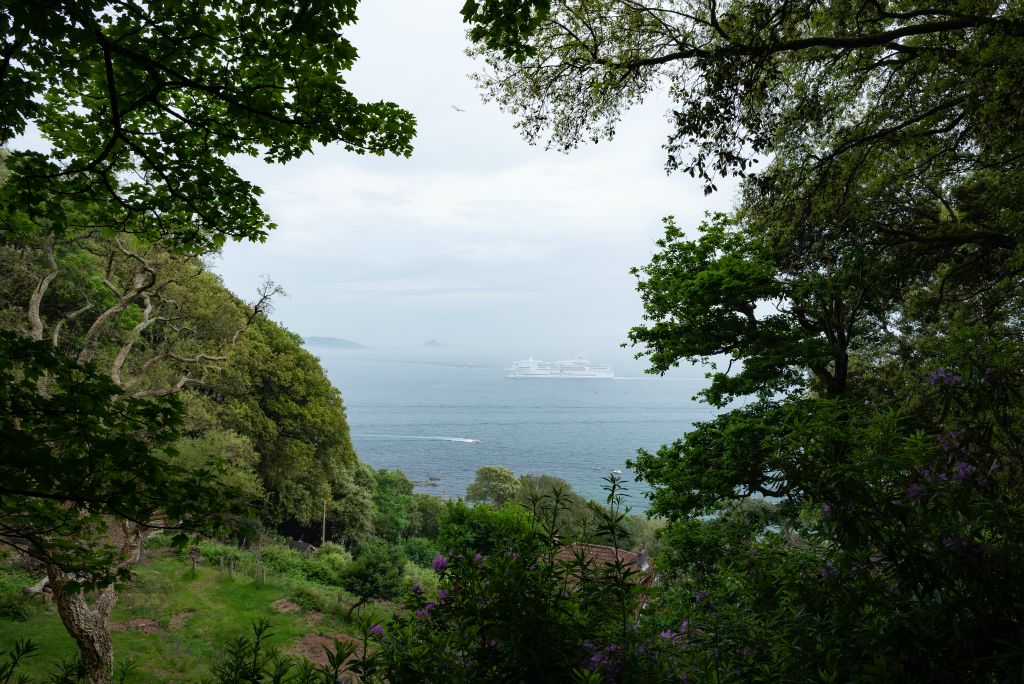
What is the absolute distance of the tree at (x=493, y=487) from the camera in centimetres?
3756

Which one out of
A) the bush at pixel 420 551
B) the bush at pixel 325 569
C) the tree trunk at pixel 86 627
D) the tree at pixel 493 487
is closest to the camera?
the tree trunk at pixel 86 627

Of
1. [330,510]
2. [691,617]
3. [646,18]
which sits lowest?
[330,510]

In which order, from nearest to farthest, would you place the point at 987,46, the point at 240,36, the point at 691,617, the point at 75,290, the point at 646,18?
1. the point at 691,617
2. the point at 240,36
3. the point at 987,46
4. the point at 646,18
5. the point at 75,290

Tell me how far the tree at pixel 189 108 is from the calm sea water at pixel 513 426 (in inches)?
1357

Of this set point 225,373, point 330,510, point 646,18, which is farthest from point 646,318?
point 330,510

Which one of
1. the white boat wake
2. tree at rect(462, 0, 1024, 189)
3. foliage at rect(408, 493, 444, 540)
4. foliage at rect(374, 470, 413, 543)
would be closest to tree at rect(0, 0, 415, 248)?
tree at rect(462, 0, 1024, 189)

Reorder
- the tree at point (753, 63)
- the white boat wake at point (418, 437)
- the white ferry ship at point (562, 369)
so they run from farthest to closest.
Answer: the white ferry ship at point (562, 369)
the white boat wake at point (418, 437)
the tree at point (753, 63)

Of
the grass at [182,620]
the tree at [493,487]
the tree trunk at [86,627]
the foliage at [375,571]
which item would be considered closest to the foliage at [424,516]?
the tree at [493,487]

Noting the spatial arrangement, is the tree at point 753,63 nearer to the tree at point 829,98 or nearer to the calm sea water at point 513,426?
the tree at point 829,98

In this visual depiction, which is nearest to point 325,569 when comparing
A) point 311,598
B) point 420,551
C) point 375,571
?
point 375,571

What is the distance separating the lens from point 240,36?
3.79 metres

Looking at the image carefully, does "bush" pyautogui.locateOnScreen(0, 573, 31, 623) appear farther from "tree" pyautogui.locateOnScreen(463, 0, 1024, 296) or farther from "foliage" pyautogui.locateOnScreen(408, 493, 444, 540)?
"foliage" pyautogui.locateOnScreen(408, 493, 444, 540)

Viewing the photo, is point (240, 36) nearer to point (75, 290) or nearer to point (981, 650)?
point (981, 650)

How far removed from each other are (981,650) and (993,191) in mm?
8730
